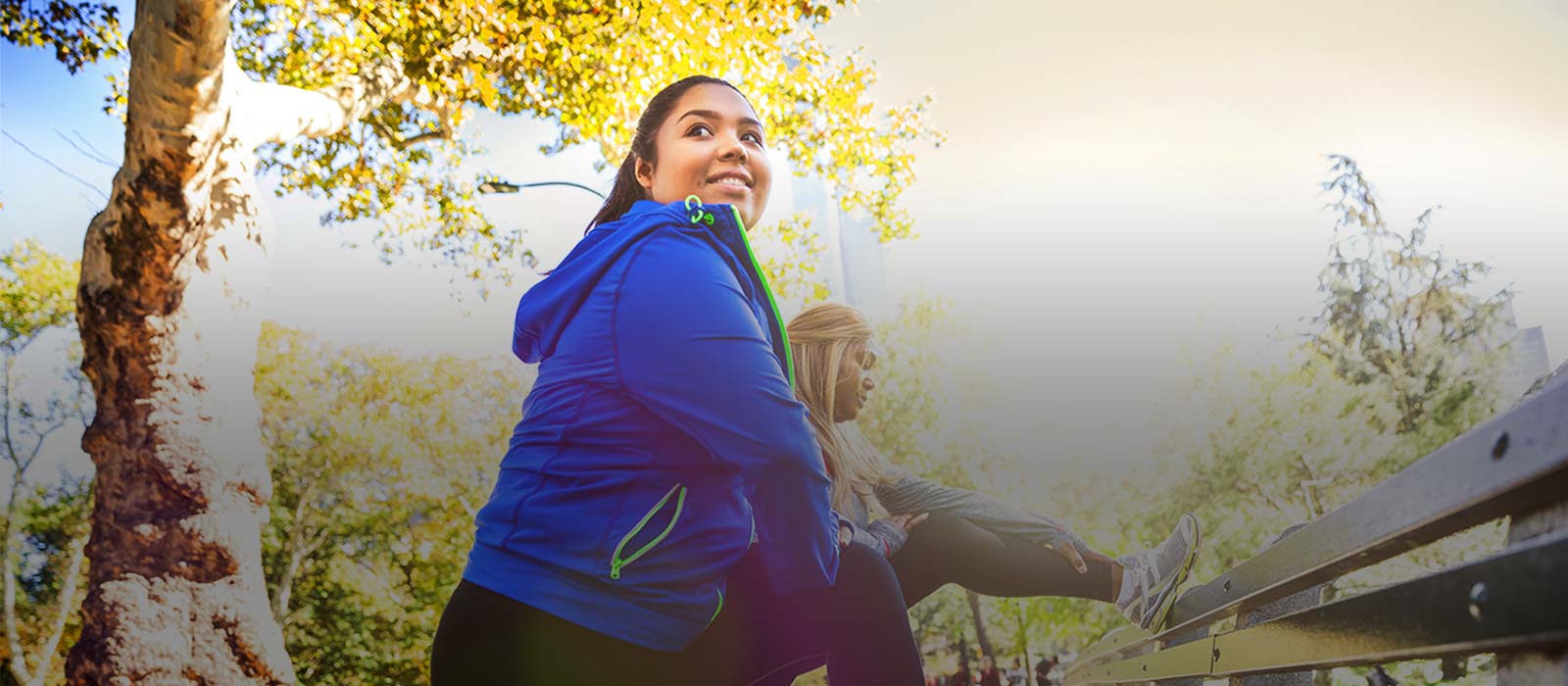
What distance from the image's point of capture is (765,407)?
130 centimetres

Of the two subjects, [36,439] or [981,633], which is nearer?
[981,633]

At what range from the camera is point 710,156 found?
1799 mm

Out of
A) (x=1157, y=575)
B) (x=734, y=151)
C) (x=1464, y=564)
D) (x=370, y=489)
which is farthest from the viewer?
(x=370, y=489)

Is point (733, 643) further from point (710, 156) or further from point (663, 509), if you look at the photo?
point (710, 156)

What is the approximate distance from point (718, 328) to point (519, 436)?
315 millimetres

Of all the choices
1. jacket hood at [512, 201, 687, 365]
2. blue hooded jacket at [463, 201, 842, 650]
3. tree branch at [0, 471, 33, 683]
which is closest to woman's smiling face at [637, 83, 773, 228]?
jacket hood at [512, 201, 687, 365]

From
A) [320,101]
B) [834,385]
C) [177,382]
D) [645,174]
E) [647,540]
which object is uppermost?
[320,101]

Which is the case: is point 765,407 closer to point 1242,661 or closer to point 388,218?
point 1242,661

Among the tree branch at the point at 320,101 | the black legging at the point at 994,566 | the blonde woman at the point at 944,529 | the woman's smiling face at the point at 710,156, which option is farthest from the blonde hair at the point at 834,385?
the tree branch at the point at 320,101

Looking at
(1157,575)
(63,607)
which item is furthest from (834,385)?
(63,607)

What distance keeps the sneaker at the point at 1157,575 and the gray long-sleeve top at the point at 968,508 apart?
131 mm

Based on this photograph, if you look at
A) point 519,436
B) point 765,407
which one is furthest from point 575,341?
point 765,407

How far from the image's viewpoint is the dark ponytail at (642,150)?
6.04ft

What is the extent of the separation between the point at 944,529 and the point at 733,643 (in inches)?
40.8
